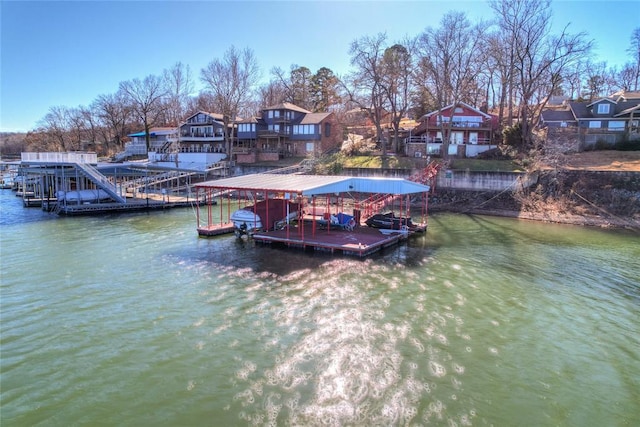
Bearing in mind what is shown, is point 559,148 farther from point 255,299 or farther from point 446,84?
point 255,299

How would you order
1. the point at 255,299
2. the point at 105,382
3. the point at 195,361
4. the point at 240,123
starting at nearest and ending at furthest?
the point at 105,382, the point at 195,361, the point at 255,299, the point at 240,123

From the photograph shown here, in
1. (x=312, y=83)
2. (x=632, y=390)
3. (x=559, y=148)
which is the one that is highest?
(x=312, y=83)

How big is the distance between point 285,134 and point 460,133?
26916mm

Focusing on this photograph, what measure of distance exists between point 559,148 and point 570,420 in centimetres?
3933

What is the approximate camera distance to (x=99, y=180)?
38.0 metres

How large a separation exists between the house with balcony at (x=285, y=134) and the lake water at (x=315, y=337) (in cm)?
4063

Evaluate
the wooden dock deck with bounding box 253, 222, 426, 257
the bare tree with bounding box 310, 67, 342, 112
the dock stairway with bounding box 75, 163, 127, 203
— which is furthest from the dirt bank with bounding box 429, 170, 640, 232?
the bare tree with bounding box 310, 67, 342, 112

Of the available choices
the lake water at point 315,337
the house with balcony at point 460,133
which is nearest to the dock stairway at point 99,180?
the lake water at point 315,337

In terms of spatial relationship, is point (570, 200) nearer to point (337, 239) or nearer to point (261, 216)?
point (337, 239)

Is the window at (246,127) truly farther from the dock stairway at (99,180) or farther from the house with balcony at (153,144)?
the dock stairway at (99,180)

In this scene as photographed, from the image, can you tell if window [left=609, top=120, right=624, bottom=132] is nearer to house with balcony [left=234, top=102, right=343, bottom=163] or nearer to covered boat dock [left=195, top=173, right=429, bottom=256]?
covered boat dock [left=195, top=173, right=429, bottom=256]

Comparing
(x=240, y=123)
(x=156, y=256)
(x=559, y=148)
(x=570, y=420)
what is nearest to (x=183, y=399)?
(x=570, y=420)

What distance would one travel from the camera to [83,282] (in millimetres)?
17125

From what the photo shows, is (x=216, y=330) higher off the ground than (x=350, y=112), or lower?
lower
